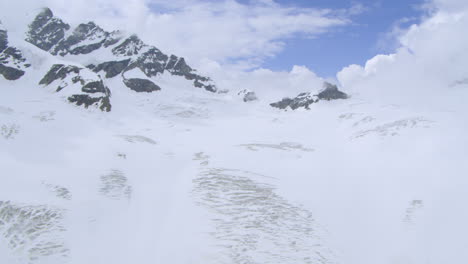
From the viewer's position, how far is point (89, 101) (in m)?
58.6

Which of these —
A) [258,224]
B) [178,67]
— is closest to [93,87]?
[258,224]

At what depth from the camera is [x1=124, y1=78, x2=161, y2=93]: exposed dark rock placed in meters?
95.1

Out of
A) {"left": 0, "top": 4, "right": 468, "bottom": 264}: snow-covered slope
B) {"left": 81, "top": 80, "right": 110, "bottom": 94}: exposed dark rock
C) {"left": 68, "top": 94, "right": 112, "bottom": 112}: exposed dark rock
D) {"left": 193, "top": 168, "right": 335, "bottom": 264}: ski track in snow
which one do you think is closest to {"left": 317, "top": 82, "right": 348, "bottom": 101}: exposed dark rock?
{"left": 0, "top": 4, "right": 468, "bottom": 264}: snow-covered slope

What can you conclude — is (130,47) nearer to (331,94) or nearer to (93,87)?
(93,87)

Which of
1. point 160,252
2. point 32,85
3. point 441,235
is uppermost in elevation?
point 32,85

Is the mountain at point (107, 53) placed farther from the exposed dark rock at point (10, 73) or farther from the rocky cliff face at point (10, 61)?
the exposed dark rock at point (10, 73)

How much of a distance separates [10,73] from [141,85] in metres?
37.5

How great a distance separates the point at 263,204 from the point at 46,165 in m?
14.2

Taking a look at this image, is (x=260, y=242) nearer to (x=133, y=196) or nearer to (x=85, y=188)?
(x=133, y=196)

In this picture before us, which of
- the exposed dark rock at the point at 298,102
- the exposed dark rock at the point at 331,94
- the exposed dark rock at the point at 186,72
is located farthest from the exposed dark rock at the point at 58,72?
the exposed dark rock at the point at 331,94

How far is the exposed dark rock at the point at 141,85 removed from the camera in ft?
312

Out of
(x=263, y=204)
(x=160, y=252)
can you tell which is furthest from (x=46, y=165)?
(x=263, y=204)

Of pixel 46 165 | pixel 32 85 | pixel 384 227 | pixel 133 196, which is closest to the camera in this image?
pixel 384 227

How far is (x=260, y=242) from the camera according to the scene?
13.2 meters
